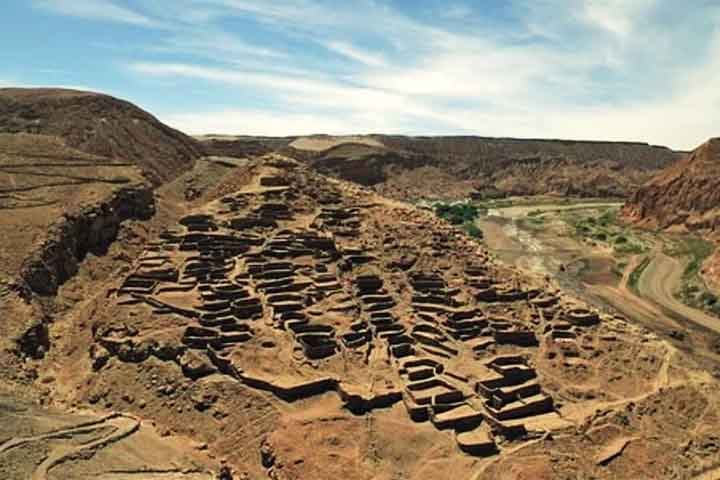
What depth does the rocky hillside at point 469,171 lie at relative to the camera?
8831cm

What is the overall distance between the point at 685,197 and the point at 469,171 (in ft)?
136

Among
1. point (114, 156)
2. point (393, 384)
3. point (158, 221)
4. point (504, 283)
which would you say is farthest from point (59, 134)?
point (393, 384)

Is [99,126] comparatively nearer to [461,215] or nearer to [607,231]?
[461,215]

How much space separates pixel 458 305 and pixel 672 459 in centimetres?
965

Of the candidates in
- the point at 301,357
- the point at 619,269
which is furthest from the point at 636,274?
the point at 301,357

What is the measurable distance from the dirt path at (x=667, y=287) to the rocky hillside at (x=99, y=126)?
117ft

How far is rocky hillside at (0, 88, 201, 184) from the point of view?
5362 centimetres

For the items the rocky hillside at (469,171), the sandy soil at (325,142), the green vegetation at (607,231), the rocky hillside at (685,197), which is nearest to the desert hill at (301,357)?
the green vegetation at (607,231)

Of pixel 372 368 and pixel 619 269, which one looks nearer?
pixel 372 368

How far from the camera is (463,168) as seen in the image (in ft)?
336

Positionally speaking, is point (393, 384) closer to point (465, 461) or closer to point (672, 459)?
point (465, 461)

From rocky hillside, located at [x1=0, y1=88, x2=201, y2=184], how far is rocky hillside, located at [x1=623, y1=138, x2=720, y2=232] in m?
45.9

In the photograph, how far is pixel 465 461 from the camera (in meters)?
16.8

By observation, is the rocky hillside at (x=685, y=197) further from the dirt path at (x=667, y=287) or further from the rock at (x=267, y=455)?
the rock at (x=267, y=455)
